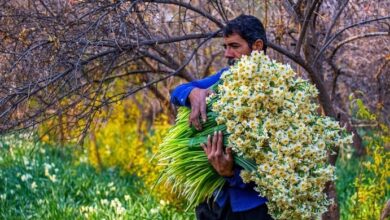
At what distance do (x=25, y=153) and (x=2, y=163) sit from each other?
0.78 metres

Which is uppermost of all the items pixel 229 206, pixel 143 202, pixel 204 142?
pixel 204 142

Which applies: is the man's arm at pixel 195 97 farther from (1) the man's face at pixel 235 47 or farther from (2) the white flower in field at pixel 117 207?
(2) the white flower in field at pixel 117 207

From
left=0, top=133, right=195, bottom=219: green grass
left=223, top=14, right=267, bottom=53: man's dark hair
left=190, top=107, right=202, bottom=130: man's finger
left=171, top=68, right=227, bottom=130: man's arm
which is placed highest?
left=223, top=14, right=267, bottom=53: man's dark hair

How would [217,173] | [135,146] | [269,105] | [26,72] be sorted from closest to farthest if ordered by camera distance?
1. [269,105]
2. [217,173]
3. [26,72]
4. [135,146]

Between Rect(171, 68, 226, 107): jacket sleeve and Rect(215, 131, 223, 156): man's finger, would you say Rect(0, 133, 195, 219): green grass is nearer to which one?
Rect(171, 68, 226, 107): jacket sleeve

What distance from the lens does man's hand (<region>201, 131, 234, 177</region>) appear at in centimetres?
352

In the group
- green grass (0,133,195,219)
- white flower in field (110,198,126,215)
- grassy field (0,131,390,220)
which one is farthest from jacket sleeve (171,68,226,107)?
white flower in field (110,198,126,215)

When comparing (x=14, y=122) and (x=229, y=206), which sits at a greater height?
(x=14, y=122)

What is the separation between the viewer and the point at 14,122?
15.2 feet

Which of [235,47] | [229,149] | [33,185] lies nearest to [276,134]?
[229,149]

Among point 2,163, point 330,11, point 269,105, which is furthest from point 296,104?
point 2,163

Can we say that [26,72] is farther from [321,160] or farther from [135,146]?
[135,146]

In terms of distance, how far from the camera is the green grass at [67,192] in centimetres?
688

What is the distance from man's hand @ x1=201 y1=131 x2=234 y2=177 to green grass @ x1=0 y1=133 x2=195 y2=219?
2396 millimetres
